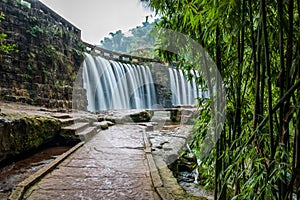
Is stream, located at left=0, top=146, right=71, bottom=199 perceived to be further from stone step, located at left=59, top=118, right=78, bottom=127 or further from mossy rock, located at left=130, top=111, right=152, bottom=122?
mossy rock, located at left=130, top=111, right=152, bottom=122

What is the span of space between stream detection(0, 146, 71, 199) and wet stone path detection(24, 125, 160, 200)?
0.43 meters

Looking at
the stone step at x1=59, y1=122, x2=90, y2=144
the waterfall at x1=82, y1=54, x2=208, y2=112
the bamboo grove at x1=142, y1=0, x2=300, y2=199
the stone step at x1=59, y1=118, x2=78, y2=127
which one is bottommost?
the stone step at x1=59, y1=122, x2=90, y2=144

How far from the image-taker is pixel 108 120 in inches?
290

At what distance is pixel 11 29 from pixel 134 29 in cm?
2783

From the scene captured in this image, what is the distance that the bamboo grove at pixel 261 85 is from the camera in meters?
0.83

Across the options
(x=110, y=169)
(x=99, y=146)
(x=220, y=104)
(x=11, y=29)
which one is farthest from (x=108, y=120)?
(x=220, y=104)

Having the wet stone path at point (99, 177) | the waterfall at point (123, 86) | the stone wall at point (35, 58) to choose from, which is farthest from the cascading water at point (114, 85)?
the wet stone path at point (99, 177)

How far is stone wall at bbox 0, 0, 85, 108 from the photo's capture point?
6.54 metres

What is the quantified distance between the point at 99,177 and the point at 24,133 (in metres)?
1.73

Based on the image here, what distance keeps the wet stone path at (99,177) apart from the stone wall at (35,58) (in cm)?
419

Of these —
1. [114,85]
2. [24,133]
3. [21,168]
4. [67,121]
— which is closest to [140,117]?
[114,85]

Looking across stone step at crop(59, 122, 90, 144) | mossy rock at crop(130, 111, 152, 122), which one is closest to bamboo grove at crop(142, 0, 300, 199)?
stone step at crop(59, 122, 90, 144)

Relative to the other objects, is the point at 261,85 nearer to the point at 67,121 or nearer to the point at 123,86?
the point at 67,121

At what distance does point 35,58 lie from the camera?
24.6 ft
